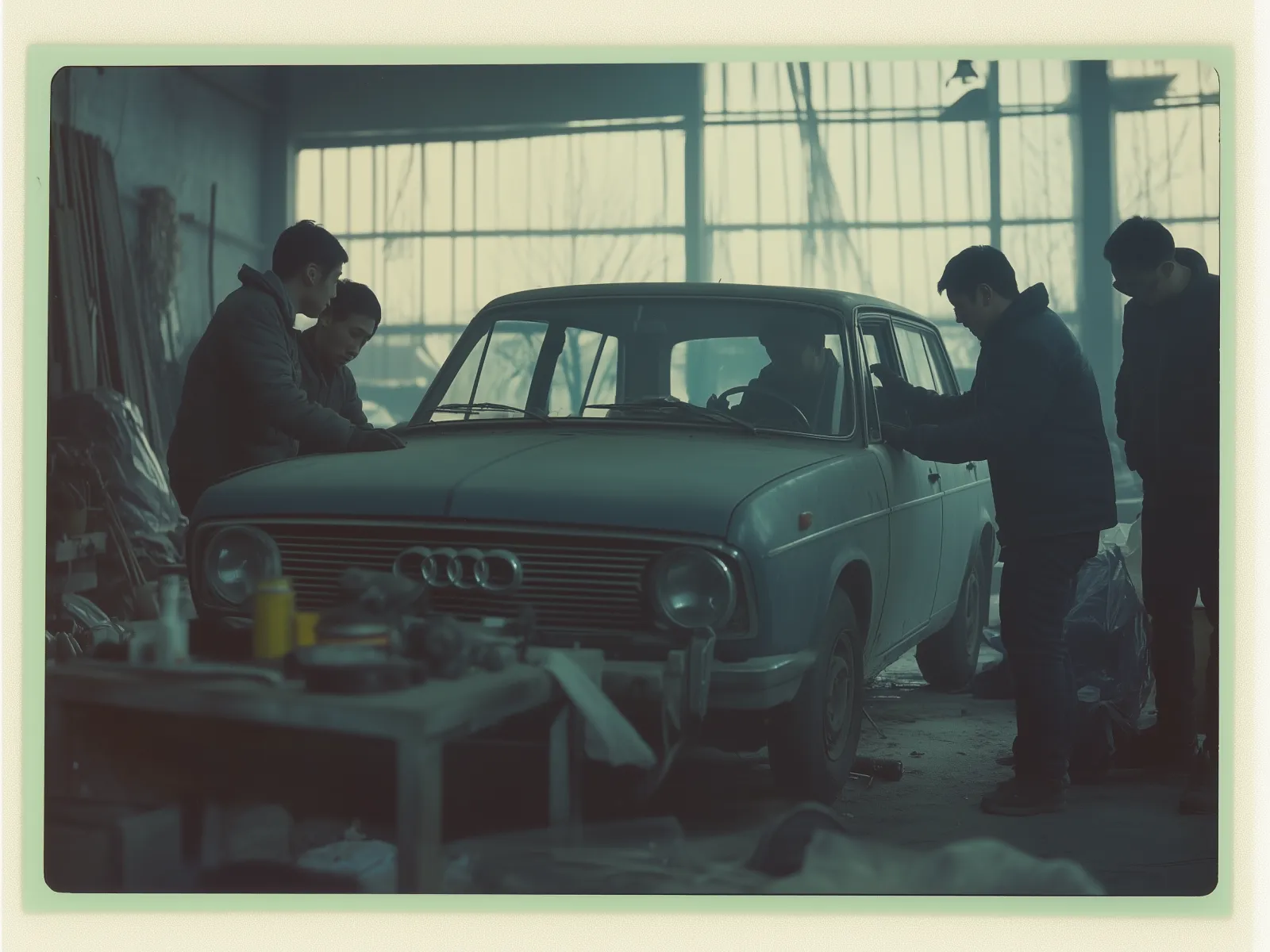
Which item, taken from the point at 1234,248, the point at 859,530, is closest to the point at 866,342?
the point at 859,530

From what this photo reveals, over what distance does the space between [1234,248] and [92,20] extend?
2.95m

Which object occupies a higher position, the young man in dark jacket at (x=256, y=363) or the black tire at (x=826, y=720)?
the young man in dark jacket at (x=256, y=363)

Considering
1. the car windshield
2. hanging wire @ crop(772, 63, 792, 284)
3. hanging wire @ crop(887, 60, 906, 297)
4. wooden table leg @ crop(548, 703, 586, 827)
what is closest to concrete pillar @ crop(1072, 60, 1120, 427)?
hanging wire @ crop(887, 60, 906, 297)

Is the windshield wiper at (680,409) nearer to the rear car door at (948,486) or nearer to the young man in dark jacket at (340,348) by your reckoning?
the rear car door at (948,486)

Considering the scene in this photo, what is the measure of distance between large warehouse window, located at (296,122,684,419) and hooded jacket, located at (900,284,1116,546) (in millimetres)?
859

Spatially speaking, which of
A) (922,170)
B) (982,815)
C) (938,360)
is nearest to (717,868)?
(982,815)

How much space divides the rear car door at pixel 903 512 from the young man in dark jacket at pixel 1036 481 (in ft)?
0.66

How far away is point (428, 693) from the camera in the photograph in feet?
7.47

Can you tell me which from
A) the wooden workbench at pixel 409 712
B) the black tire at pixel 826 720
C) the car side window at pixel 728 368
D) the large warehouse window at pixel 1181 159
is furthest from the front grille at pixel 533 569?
the large warehouse window at pixel 1181 159

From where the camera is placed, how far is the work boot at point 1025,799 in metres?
2.95

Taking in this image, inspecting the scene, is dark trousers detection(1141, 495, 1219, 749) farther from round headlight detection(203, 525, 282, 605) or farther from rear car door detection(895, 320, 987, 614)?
round headlight detection(203, 525, 282, 605)

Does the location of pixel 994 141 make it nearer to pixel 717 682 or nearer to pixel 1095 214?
pixel 1095 214

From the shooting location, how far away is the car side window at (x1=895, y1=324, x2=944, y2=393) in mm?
3125

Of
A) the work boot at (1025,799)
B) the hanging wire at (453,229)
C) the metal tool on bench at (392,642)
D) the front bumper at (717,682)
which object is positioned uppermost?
the hanging wire at (453,229)
